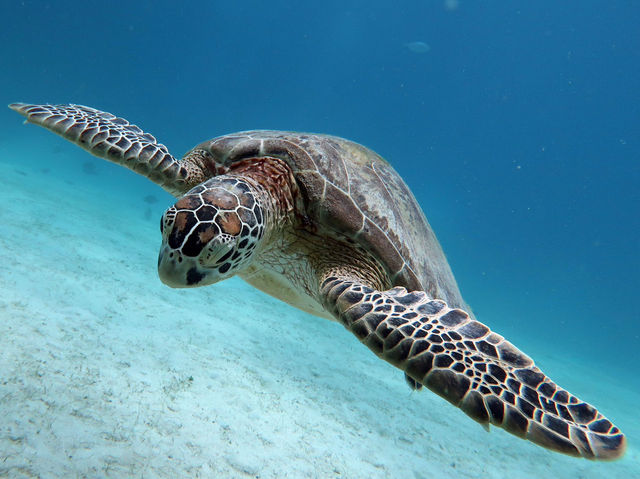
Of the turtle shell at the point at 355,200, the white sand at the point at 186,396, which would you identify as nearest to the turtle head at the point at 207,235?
the turtle shell at the point at 355,200

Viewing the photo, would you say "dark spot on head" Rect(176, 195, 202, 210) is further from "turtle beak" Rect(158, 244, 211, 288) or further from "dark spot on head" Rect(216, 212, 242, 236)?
"turtle beak" Rect(158, 244, 211, 288)

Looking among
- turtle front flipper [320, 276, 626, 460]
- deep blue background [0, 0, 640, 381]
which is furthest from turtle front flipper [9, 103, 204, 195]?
deep blue background [0, 0, 640, 381]

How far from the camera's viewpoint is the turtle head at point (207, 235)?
2254mm

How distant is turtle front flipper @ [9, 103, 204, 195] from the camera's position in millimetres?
3574

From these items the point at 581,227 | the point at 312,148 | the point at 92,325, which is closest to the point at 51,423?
the point at 92,325

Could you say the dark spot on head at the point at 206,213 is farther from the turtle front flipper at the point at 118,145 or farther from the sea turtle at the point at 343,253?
the turtle front flipper at the point at 118,145

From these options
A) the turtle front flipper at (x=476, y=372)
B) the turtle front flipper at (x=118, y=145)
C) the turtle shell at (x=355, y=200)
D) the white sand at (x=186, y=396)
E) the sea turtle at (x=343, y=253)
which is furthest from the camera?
the turtle front flipper at (x=118, y=145)

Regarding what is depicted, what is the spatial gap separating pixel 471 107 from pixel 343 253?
77.2 meters

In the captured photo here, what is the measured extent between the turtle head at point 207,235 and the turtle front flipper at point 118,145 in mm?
1264

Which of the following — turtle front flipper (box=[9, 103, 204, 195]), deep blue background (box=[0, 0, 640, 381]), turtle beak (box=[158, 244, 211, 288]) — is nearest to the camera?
turtle beak (box=[158, 244, 211, 288])

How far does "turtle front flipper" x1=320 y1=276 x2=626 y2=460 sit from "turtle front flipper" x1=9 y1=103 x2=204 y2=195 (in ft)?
8.03

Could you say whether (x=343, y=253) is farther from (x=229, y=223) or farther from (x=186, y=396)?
(x=186, y=396)

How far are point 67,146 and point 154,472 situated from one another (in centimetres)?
5219

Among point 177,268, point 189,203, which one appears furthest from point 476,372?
point 189,203
